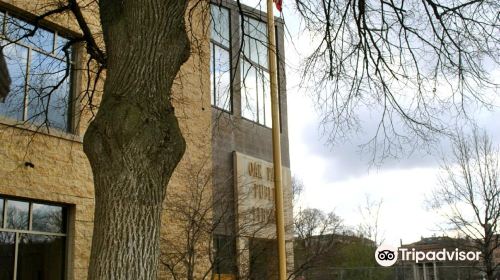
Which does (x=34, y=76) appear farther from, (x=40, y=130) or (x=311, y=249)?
(x=311, y=249)

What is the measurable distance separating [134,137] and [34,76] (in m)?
9.22

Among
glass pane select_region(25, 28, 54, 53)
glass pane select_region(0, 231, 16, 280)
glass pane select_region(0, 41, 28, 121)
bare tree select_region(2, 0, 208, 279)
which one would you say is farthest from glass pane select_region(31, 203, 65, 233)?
bare tree select_region(2, 0, 208, 279)

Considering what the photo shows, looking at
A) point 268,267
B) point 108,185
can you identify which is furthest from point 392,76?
point 268,267

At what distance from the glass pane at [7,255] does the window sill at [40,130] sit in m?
2.19

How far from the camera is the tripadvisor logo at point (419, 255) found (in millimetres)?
28250

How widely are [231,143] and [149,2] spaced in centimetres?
1772

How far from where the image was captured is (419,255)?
31562mm

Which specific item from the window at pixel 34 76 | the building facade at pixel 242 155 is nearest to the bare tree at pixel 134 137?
the building facade at pixel 242 155

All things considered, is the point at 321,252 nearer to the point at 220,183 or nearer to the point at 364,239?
the point at 220,183

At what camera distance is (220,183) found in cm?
2091

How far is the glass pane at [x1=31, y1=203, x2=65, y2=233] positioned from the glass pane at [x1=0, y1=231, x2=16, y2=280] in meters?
0.73

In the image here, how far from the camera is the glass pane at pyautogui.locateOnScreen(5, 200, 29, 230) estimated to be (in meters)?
13.8

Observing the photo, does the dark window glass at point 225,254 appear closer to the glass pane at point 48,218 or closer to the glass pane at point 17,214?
the glass pane at point 48,218

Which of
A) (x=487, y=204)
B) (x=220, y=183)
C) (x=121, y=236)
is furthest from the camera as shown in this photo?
(x=487, y=204)
